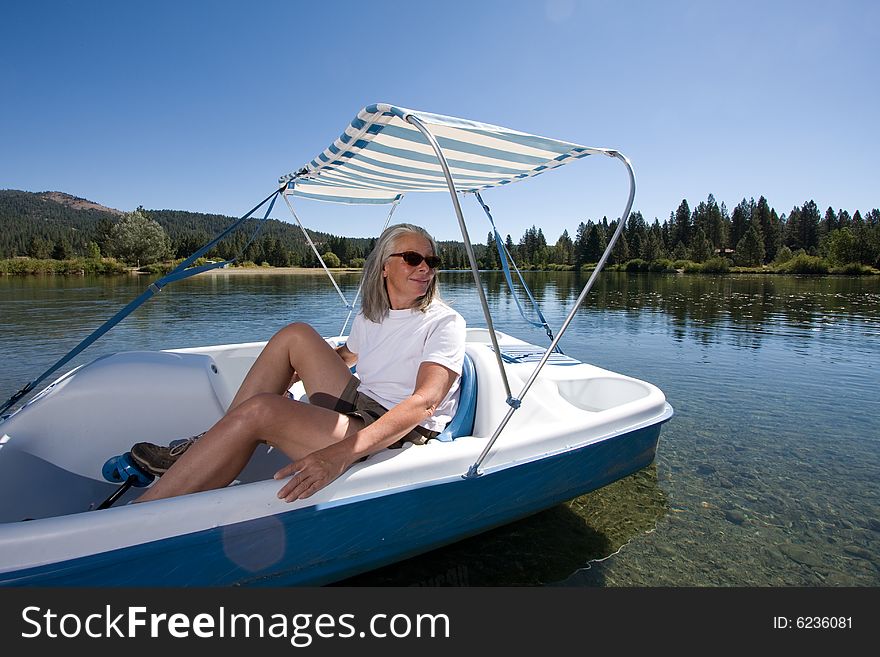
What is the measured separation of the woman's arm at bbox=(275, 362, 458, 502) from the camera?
1.86m

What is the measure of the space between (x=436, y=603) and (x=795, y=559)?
6.84ft

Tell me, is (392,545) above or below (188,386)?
below

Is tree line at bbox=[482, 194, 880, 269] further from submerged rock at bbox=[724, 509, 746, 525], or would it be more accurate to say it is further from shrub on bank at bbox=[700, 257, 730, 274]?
submerged rock at bbox=[724, 509, 746, 525]

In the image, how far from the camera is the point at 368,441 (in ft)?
6.50

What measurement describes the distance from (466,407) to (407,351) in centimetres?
62

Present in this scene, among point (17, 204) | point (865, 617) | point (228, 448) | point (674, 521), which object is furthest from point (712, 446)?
point (17, 204)

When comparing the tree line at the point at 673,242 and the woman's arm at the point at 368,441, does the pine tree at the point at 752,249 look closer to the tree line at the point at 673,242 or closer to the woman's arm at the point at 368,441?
the tree line at the point at 673,242

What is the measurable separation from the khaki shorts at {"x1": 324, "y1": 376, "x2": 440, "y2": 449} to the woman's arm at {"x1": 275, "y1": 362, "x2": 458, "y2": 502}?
20 cm

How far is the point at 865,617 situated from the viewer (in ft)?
7.36

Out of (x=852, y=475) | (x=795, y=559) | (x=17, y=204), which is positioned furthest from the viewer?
(x=17, y=204)

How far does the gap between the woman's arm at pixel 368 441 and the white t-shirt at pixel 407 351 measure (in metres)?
0.08

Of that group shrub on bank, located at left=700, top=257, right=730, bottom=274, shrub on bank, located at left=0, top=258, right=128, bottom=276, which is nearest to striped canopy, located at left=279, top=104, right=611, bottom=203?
shrub on bank, located at left=0, top=258, right=128, bottom=276

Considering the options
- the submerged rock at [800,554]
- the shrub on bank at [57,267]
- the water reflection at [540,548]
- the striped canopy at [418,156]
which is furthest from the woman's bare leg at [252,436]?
the shrub on bank at [57,267]

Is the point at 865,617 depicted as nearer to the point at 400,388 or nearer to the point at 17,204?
the point at 400,388
